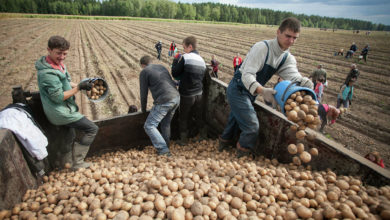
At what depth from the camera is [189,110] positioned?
385 cm

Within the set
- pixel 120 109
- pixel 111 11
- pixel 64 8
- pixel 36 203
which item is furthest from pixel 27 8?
pixel 36 203

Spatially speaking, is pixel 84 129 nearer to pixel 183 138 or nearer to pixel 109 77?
pixel 183 138

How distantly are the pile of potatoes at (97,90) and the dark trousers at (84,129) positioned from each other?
0.49 metres

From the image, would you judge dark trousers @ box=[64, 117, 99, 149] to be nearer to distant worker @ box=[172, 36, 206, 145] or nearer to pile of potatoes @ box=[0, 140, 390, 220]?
pile of potatoes @ box=[0, 140, 390, 220]

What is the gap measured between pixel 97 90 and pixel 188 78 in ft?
4.97

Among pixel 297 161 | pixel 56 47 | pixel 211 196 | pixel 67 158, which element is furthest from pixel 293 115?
pixel 67 158

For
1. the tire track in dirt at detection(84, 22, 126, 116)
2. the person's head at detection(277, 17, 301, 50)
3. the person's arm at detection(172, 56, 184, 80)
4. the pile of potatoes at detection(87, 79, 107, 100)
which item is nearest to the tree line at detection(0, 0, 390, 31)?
the tire track in dirt at detection(84, 22, 126, 116)

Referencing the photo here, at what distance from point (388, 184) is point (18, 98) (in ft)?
13.7

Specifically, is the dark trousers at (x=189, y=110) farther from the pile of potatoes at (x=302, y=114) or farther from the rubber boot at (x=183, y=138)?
the pile of potatoes at (x=302, y=114)

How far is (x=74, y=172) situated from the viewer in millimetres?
2934

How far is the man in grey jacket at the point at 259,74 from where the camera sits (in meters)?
2.42

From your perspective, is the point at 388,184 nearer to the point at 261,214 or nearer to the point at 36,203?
the point at 261,214

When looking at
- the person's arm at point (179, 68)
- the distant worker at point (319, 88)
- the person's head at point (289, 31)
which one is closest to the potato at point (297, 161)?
the person's head at point (289, 31)

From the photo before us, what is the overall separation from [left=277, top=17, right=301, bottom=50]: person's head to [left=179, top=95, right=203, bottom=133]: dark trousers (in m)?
1.74
